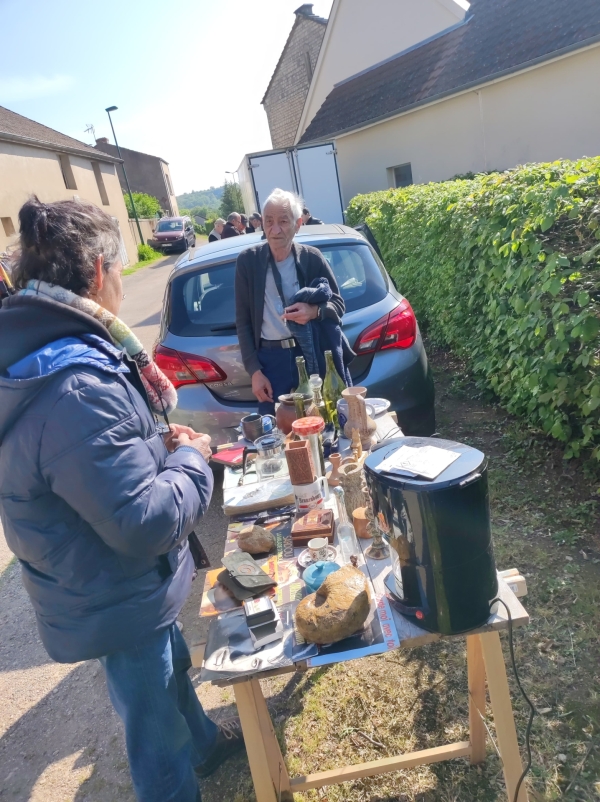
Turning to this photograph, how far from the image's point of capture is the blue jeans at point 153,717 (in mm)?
1490

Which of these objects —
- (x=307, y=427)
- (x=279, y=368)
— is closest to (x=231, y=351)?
(x=279, y=368)

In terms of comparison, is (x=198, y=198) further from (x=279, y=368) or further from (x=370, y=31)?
(x=279, y=368)

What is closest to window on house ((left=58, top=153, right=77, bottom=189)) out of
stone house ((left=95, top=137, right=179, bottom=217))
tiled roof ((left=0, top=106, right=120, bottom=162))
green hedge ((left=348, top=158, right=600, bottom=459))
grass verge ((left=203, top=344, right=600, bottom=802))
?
tiled roof ((left=0, top=106, right=120, bottom=162))

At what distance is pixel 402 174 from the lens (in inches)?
562

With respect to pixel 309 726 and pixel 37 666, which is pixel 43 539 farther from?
pixel 37 666

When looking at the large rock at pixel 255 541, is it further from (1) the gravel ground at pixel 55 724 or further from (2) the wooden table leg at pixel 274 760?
(1) the gravel ground at pixel 55 724

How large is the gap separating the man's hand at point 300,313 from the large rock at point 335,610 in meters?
1.65

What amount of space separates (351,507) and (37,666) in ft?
6.97

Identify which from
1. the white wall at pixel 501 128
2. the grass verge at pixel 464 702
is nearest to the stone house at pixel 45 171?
the white wall at pixel 501 128

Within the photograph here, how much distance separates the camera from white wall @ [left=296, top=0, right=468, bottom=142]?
1390 centimetres

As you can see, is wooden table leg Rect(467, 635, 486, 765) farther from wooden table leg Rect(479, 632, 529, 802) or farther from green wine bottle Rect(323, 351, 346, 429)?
green wine bottle Rect(323, 351, 346, 429)

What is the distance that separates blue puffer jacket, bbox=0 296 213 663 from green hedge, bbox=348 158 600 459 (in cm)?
207

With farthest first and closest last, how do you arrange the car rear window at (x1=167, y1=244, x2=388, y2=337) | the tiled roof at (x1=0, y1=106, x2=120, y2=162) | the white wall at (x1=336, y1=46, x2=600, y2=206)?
1. the tiled roof at (x1=0, y1=106, x2=120, y2=162)
2. the white wall at (x1=336, y1=46, x2=600, y2=206)
3. the car rear window at (x1=167, y1=244, x2=388, y2=337)

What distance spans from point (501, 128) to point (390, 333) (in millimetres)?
9597
